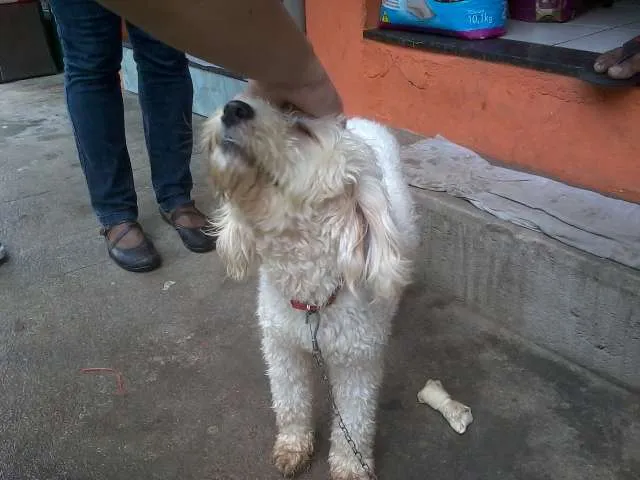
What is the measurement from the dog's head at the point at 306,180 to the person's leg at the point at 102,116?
4.62ft

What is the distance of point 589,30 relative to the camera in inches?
121

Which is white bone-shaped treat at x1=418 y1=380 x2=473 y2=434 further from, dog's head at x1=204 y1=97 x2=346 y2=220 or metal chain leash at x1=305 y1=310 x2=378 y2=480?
dog's head at x1=204 y1=97 x2=346 y2=220

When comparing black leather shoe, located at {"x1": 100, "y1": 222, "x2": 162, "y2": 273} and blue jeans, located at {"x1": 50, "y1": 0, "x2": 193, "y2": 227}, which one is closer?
blue jeans, located at {"x1": 50, "y1": 0, "x2": 193, "y2": 227}

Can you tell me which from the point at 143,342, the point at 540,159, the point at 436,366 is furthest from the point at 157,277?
the point at 540,159

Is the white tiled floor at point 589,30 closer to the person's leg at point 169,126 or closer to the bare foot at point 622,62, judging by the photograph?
the bare foot at point 622,62

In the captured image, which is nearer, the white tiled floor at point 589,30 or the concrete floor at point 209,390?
the concrete floor at point 209,390

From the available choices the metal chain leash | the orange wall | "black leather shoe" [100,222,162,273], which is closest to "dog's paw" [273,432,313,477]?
the metal chain leash

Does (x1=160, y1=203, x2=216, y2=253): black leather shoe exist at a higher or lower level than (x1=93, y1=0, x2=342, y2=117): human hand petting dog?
lower

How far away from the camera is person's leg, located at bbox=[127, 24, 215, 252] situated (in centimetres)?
278

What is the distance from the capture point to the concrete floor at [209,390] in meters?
1.92

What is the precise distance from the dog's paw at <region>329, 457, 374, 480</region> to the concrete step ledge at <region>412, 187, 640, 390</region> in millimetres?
895

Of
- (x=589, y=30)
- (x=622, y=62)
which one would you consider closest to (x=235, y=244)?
(x=622, y=62)

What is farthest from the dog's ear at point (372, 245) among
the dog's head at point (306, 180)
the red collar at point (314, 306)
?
the red collar at point (314, 306)

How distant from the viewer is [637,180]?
2.32 metres
